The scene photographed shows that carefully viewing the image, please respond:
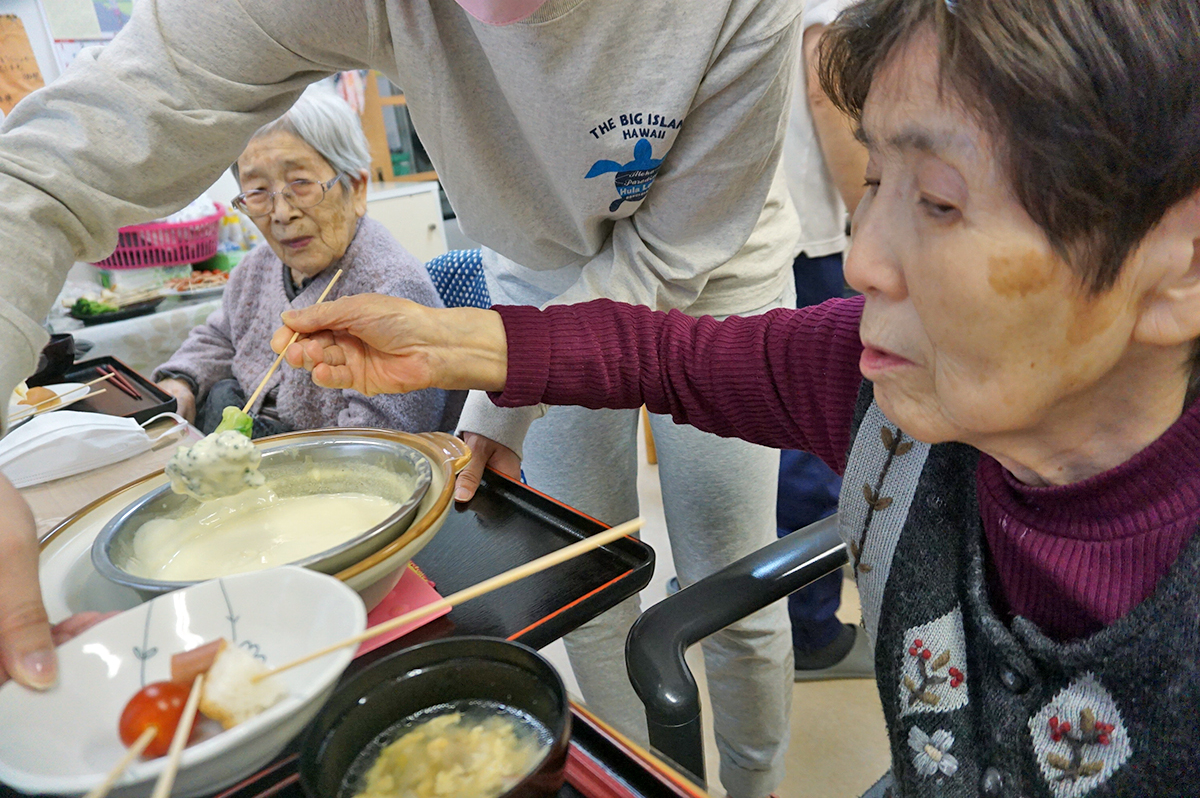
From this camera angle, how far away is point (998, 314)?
631mm

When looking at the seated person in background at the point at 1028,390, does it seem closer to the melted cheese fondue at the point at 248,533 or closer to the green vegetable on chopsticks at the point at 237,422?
the melted cheese fondue at the point at 248,533

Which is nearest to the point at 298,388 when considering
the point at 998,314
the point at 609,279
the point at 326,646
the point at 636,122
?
the point at 609,279

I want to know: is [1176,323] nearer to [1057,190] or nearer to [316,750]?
[1057,190]

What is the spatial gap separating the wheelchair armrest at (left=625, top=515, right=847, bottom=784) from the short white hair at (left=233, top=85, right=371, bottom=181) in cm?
175

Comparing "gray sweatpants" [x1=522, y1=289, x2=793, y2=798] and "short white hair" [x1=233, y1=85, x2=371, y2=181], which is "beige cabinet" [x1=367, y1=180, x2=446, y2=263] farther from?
"gray sweatpants" [x1=522, y1=289, x2=793, y2=798]

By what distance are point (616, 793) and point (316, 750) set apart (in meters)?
0.22

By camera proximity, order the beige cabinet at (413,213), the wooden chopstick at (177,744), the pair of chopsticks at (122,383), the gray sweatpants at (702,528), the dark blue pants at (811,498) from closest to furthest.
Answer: the wooden chopstick at (177,744) → the gray sweatpants at (702,528) → the pair of chopsticks at (122,383) → the dark blue pants at (811,498) → the beige cabinet at (413,213)

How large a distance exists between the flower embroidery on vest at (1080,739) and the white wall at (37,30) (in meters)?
3.84

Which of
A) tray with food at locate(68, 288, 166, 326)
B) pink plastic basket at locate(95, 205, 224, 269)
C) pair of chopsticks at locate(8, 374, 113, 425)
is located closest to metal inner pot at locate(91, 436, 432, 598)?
pair of chopsticks at locate(8, 374, 113, 425)

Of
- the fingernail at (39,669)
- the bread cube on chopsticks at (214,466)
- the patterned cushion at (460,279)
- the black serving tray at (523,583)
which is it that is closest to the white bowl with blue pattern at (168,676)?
the fingernail at (39,669)

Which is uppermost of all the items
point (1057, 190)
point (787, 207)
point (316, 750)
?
point (1057, 190)

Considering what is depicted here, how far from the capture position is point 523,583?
88 centimetres

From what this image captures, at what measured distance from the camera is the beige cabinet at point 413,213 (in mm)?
3771

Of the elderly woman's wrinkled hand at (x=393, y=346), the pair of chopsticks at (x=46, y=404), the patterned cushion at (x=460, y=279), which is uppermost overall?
the elderly woman's wrinkled hand at (x=393, y=346)
